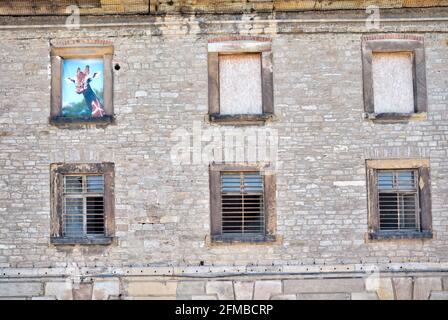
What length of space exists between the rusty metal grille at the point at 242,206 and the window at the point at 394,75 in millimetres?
2769

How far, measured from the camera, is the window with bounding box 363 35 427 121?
14406mm

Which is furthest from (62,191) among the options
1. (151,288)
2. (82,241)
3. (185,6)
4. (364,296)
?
(364,296)

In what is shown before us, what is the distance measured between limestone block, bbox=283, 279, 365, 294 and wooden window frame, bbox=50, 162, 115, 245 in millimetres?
3670

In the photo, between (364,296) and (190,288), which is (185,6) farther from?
(364,296)

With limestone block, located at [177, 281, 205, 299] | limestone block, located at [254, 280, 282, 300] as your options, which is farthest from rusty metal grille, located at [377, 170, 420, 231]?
limestone block, located at [177, 281, 205, 299]

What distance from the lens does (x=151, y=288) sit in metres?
14.0

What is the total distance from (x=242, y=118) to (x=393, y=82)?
318cm

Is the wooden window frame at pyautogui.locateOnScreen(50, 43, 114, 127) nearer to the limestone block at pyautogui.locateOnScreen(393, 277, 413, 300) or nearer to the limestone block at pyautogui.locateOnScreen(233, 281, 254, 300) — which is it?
the limestone block at pyautogui.locateOnScreen(233, 281, 254, 300)

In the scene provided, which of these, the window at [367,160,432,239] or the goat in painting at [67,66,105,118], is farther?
the goat in painting at [67,66,105,118]

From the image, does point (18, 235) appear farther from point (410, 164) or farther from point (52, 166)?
point (410, 164)
